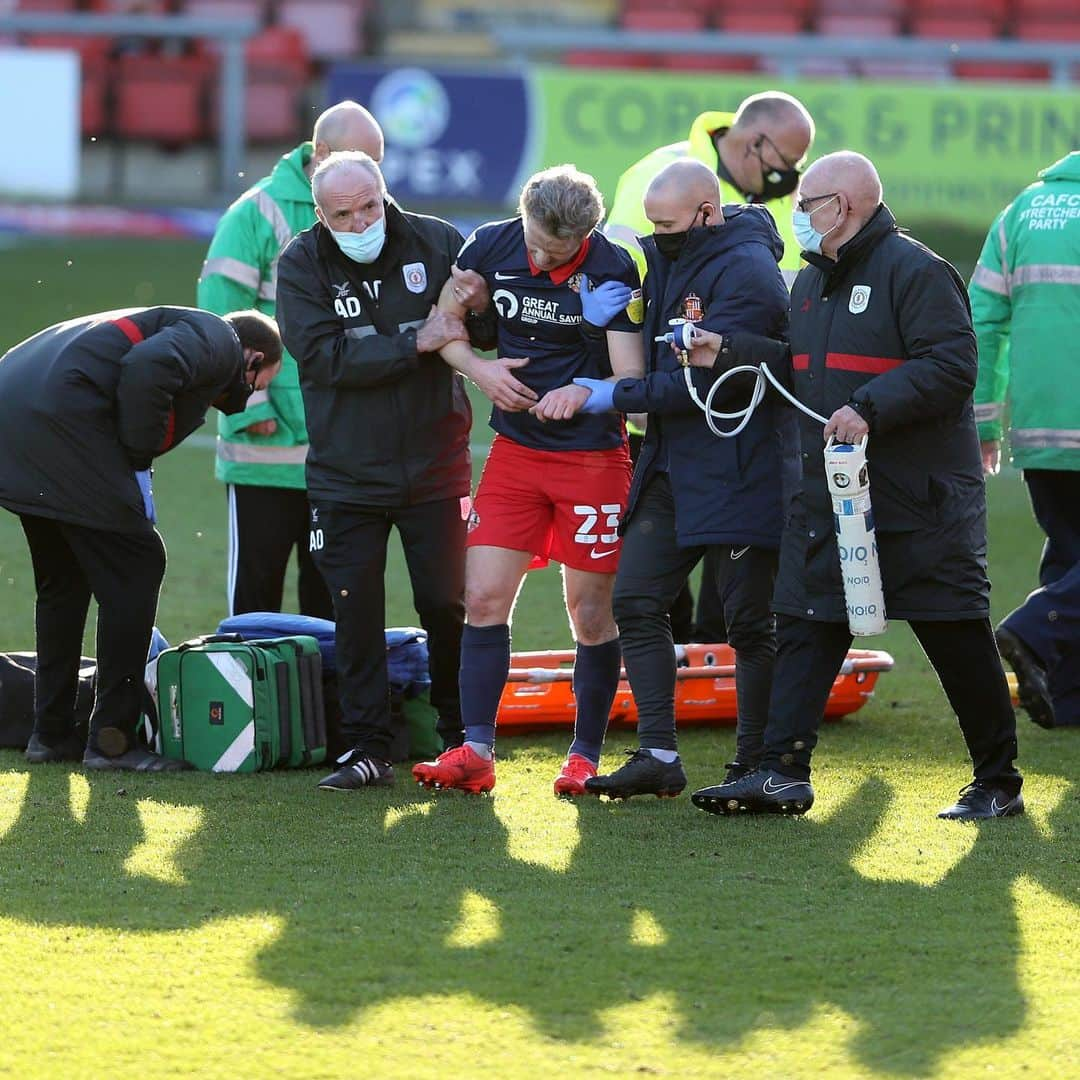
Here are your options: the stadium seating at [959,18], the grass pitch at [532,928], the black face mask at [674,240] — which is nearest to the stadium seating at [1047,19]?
the stadium seating at [959,18]

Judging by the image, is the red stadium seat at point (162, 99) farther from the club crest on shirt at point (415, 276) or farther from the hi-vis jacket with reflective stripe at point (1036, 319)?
the club crest on shirt at point (415, 276)

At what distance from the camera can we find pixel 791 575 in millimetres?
5297

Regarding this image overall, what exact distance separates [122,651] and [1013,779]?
2447 millimetres

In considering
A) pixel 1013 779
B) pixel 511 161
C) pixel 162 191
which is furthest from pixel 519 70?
pixel 1013 779

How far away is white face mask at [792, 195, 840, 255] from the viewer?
5.16 meters

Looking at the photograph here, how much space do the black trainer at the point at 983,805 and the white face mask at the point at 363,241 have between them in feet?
6.89

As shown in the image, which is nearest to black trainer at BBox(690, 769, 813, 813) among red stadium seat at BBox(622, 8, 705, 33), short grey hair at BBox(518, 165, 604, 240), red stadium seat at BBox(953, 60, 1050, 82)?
short grey hair at BBox(518, 165, 604, 240)

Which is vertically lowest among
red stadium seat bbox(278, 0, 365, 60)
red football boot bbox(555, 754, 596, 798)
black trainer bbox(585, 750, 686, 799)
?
red football boot bbox(555, 754, 596, 798)

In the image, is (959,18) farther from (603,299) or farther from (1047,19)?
(603,299)

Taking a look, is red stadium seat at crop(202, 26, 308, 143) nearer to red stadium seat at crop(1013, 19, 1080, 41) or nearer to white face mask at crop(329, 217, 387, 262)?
red stadium seat at crop(1013, 19, 1080, 41)

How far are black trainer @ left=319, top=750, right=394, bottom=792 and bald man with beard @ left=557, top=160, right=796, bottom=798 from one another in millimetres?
607

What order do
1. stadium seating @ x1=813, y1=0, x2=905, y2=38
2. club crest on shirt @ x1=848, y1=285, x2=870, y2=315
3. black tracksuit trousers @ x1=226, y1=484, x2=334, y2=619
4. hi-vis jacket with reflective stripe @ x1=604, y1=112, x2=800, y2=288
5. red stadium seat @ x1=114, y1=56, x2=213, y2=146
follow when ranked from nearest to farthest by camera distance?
club crest on shirt @ x1=848, y1=285, x2=870, y2=315 < black tracksuit trousers @ x1=226, y1=484, x2=334, y2=619 < hi-vis jacket with reflective stripe @ x1=604, y1=112, x2=800, y2=288 < red stadium seat @ x1=114, y1=56, x2=213, y2=146 < stadium seating @ x1=813, y1=0, x2=905, y2=38

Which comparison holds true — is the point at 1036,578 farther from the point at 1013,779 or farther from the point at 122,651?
the point at 122,651

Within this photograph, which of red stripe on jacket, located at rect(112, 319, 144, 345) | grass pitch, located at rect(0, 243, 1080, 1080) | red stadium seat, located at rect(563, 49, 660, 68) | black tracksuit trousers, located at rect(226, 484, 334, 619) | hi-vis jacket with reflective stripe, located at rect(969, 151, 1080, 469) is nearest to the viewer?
grass pitch, located at rect(0, 243, 1080, 1080)
